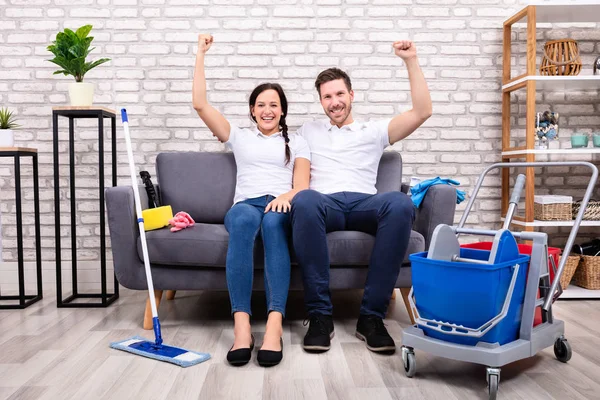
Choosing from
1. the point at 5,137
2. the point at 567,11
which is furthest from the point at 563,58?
the point at 5,137

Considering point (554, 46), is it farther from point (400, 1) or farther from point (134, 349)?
point (134, 349)

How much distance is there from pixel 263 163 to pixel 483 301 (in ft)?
4.06

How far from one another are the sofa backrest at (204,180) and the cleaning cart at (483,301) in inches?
40.4

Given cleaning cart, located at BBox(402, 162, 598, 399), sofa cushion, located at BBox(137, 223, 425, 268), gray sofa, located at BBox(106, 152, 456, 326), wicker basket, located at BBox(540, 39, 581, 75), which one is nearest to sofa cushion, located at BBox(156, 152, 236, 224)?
gray sofa, located at BBox(106, 152, 456, 326)

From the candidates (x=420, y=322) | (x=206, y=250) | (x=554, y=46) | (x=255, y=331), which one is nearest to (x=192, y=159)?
(x=206, y=250)

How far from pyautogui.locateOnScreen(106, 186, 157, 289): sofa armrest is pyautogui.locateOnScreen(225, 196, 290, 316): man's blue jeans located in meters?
0.44

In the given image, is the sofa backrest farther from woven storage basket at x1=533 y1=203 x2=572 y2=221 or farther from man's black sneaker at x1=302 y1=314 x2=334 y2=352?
man's black sneaker at x1=302 y1=314 x2=334 y2=352

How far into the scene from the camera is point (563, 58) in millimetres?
2900

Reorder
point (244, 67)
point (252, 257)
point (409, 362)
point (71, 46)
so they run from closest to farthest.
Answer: point (409, 362) < point (252, 257) < point (71, 46) < point (244, 67)

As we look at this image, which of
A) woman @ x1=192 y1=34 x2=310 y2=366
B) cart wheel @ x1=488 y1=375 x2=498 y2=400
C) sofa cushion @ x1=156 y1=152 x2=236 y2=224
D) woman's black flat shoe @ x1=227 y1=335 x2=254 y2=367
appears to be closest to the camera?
cart wheel @ x1=488 y1=375 x2=498 y2=400

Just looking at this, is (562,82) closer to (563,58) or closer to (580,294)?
(563,58)

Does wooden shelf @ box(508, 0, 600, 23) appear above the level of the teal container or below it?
above

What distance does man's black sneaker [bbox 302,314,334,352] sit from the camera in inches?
77.3

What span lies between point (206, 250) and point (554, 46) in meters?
2.10
